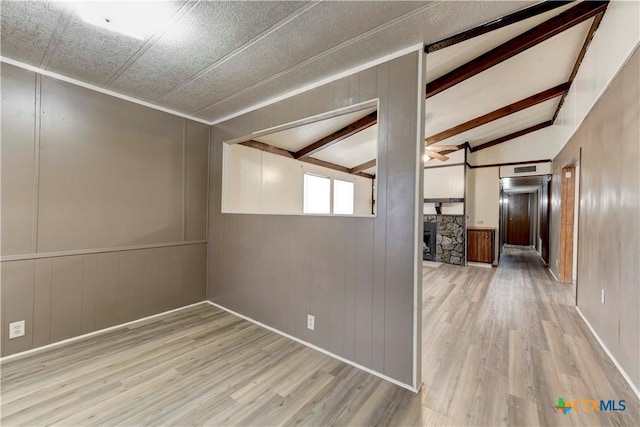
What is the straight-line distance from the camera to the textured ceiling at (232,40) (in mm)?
1585

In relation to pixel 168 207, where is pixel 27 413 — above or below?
below

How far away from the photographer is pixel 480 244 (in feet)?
20.8

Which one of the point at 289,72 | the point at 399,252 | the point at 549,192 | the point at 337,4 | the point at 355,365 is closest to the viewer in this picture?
the point at 337,4

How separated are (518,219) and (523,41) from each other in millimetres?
9822

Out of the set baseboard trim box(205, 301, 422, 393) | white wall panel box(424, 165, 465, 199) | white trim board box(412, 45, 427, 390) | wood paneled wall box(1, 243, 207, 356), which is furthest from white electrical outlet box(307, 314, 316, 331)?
white wall panel box(424, 165, 465, 199)

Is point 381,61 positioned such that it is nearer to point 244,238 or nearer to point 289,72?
point 289,72

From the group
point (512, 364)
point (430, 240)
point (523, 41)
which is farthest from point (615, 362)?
point (430, 240)

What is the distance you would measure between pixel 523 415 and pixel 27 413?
9.78ft

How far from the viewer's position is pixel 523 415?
1.61 meters

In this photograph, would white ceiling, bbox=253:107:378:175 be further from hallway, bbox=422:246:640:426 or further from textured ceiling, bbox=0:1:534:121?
hallway, bbox=422:246:640:426

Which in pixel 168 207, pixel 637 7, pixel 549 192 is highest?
pixel 637 7

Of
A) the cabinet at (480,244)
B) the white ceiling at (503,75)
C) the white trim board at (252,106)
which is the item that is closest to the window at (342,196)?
the white ceiling at (503,75)

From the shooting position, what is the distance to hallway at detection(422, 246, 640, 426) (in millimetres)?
1635

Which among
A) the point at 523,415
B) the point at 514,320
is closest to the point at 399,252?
the point at 523,415
